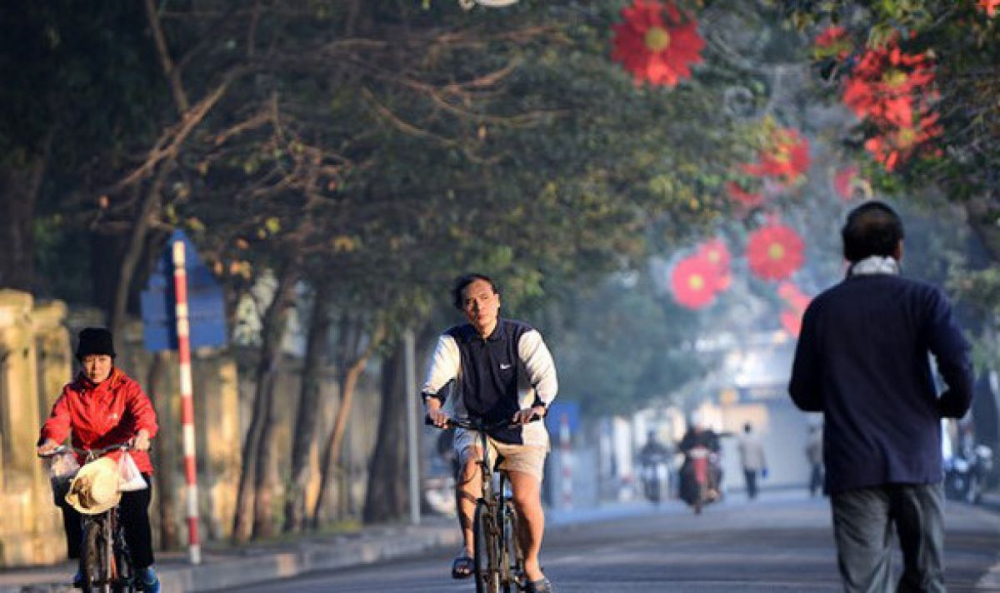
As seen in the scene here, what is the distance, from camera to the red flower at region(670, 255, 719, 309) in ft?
173

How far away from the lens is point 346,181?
3025cm

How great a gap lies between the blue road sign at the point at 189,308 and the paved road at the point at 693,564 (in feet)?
8.65

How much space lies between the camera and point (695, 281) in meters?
53.2

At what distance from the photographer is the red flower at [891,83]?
→ 74.2ft

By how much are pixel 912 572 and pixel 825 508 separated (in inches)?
1414

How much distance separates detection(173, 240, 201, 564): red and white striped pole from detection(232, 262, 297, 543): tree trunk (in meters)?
7.23

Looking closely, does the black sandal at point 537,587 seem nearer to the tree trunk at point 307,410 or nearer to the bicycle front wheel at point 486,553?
the bicycle front wheel at point 486,553

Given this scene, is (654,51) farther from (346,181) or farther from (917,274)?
(917,274)

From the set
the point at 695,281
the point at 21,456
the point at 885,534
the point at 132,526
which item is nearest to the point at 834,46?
the point at 132,526

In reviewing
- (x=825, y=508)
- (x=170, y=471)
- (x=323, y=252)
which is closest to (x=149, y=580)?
(x=170, y=471)

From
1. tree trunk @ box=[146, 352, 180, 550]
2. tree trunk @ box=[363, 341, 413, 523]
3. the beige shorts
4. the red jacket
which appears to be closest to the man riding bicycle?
the beige shorts

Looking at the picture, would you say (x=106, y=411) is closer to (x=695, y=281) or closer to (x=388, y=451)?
(x=388, y=451)

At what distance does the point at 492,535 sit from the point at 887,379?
4998 mm

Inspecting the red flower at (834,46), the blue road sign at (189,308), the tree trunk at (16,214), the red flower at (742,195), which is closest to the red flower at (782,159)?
the red flower at (742,195)
